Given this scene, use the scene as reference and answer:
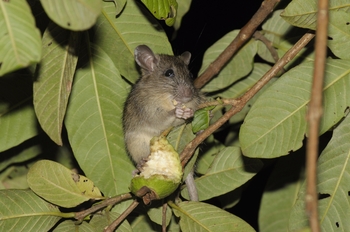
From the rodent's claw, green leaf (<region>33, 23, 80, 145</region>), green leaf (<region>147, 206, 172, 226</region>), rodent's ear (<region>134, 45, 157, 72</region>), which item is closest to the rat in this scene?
rodent's ear (<region>134, 45, 157, 72</region>)

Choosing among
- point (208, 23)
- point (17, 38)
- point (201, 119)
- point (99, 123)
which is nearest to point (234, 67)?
point (201, 119)

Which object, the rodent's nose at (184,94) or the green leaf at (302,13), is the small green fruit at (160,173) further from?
the rodent's nose at (184,94)

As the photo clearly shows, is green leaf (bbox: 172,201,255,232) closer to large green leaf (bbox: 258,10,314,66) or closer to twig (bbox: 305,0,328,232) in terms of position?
large green leaf (bbox: 258,10,314,66)

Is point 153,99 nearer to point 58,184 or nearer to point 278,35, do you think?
point 278,35

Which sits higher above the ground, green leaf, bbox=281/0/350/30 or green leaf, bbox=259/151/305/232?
green leaf, bbox=281/0/350/30

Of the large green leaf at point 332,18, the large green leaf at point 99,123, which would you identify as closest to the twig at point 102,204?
the large green leaf at point 99,123

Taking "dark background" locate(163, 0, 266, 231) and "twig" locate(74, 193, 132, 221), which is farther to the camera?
"dark background" locate(163, 0, 266, 231)

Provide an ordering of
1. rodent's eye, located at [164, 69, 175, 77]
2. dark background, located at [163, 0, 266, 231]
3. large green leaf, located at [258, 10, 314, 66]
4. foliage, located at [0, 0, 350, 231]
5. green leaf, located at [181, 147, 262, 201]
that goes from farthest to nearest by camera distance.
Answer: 1. dark background, located at [163, 0, 266, 231]
2. rodent's eye, located at [164, 69, 175, 77]
3. large green leaf, located at [258, 10, 314, 66]
4. green leaf, located at [181, 147, 262, 201]
5. foliage, located at [0, 0, 350, 231]
